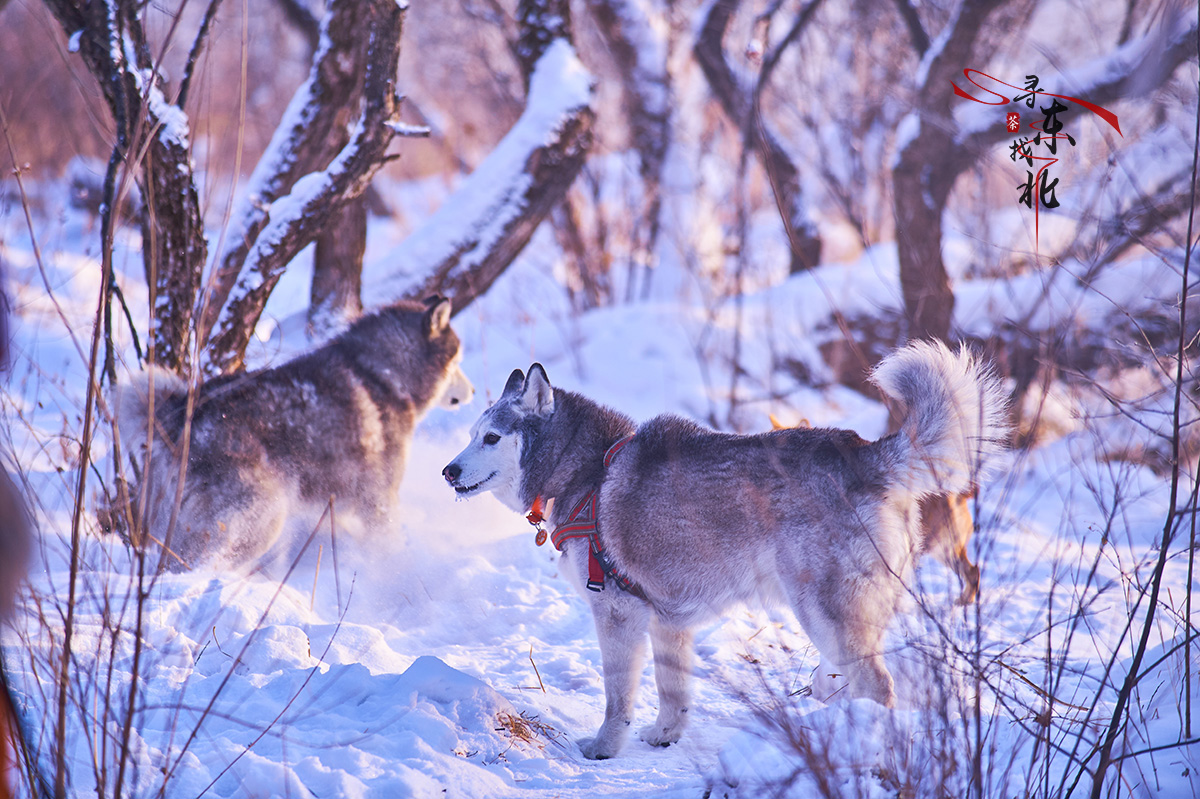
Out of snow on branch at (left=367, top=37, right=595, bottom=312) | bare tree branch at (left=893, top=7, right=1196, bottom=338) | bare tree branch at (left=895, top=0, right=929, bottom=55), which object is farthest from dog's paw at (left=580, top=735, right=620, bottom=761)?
bare tree branch at (left=895, top=0, right=929, bottom=55)

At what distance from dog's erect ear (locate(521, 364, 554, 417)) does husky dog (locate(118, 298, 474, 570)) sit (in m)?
1.35

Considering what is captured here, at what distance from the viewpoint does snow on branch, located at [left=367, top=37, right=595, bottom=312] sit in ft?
22.4

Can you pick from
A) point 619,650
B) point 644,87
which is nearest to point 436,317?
point 619,650

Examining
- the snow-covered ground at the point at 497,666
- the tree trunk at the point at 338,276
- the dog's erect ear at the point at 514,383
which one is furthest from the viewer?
the tree trunk at the point at 338,276

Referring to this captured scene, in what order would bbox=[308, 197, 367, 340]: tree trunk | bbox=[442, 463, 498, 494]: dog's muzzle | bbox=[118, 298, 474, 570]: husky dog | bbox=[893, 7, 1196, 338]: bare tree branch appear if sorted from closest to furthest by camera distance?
bbox=[442, 463, 498, 494]: dog's muzzle
bbox=[118, 298, 474, 570]: husky dog
bbox=[308, 197, 367, 340]: tree trunk
bbox=[893, 7, 1196, 338]: bare tree branch

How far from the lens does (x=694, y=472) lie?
3260 mm

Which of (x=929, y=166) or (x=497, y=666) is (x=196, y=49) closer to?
(x=497, y=666)

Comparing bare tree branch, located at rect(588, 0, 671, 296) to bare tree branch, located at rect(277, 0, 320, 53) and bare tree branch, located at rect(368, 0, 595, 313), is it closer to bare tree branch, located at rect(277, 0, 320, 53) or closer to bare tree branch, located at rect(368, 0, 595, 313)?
bare tree branch, located at rect(277, 0, 320, 53)

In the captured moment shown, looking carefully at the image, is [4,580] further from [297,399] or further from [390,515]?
[390,515]

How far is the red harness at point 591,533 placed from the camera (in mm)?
3256

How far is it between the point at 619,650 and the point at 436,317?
117 inches

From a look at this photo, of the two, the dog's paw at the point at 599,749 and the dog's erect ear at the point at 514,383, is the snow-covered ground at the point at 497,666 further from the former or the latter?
the dog's erect ear at the point at 514,383

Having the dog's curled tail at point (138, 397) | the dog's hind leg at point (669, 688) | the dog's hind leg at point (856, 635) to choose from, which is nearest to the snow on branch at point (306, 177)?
the dog's curled tail at point (138, 397)

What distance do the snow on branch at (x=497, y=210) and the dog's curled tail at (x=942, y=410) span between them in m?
4.64
